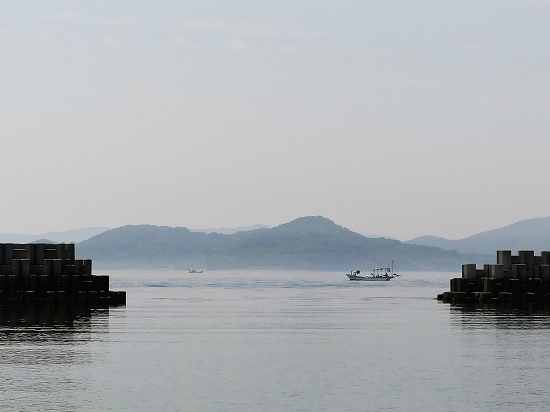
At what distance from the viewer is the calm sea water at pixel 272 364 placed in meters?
28.6

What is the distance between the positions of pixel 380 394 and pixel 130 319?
Answer: 36.8 metres

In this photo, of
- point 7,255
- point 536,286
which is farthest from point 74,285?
point 536,286

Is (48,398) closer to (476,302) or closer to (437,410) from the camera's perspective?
(437,410)

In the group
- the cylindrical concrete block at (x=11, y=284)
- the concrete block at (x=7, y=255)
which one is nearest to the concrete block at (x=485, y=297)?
the cylindrical concrete block at (x=11, y=284)

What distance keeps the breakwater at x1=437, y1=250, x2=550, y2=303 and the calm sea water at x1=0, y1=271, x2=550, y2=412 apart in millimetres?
21218

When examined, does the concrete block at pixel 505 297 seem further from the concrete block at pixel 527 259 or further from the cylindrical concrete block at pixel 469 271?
the cylindrical concrete block at pixel 469 271

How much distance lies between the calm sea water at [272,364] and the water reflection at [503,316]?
0.32m

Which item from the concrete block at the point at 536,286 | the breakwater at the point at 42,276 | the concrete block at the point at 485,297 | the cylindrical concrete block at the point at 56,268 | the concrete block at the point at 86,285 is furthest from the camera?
the concrete block at the point at 536,286

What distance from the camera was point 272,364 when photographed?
37.5 meters

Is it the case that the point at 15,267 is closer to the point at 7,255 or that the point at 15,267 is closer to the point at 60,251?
the point at 7,255

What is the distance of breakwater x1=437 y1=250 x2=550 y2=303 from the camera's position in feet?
279

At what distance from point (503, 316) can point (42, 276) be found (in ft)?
123

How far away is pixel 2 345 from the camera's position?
141 ft

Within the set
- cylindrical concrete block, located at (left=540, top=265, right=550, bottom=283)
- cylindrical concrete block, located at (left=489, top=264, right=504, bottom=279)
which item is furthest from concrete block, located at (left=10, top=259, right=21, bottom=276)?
cylindrical concrete block, located at (left=540, top=265, right=550, bottom=283)
